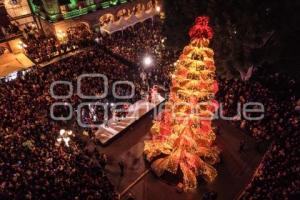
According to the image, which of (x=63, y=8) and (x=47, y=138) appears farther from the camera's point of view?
(x=63, y=8)

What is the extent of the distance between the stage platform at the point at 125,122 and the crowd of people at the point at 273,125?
5139mm

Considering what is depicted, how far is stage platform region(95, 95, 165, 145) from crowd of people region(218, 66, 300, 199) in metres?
5.14

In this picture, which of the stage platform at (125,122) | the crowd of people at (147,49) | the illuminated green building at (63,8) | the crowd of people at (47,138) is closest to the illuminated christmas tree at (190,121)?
the stage platform at (125,122)

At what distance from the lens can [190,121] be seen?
1419 centimetres

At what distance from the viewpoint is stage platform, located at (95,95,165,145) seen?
1854cm

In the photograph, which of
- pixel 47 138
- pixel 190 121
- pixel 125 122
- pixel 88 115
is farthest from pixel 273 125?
pixel 47 138

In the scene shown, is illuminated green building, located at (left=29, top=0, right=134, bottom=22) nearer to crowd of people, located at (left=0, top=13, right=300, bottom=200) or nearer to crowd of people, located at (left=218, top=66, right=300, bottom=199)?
crowd of people, located at (left=0, top=13, right=300, bottom=200)

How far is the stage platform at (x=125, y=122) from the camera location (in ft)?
60.8

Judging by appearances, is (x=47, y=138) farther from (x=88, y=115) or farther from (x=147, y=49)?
(x=147, y=49)

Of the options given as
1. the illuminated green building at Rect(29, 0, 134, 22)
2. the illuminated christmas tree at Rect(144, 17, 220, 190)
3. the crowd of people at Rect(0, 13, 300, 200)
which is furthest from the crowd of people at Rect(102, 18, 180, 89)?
the illuminated christmas tree at Rect(144, 17, 220, 190)

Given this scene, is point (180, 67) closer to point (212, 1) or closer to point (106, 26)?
point (212, 1)

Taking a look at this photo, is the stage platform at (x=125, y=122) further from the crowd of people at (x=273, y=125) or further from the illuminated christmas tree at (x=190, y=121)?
the crowd of people at (x=273, y=125)

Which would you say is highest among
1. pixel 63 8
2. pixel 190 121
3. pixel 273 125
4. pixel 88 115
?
pixel 63 8

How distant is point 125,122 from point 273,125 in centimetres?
933
